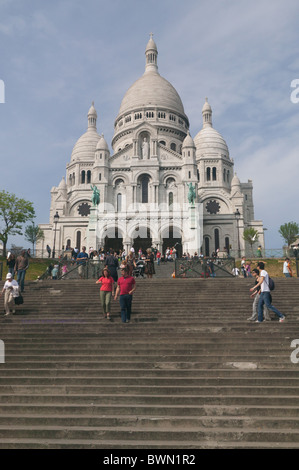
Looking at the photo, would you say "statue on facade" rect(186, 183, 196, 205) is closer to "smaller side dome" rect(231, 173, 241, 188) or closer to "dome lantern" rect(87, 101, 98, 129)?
"smaller side dome" rect(231, 173, 241, 188)

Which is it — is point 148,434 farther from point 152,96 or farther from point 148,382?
point 152,96

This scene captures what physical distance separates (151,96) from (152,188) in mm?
23667

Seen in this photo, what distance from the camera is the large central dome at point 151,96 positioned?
6472 cm

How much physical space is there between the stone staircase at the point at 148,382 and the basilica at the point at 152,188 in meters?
27.8

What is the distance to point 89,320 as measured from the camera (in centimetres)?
1138

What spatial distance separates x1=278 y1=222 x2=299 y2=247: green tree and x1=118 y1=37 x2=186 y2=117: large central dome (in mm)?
27903

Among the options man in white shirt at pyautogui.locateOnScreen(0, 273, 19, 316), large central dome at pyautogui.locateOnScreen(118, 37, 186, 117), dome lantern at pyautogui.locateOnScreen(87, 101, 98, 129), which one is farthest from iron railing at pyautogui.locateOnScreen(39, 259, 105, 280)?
dome lantern at pyautogui.locateOnScreen(87, 101, 98, 129)

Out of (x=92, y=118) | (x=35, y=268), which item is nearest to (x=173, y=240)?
(x=35, y=268)

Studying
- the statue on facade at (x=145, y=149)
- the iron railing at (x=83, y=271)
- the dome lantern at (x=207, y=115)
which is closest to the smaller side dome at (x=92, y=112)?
the dome lantern at (x=207, y=115)

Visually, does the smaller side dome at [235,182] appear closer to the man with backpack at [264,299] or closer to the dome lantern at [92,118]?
the dome lantern at [92,118]
